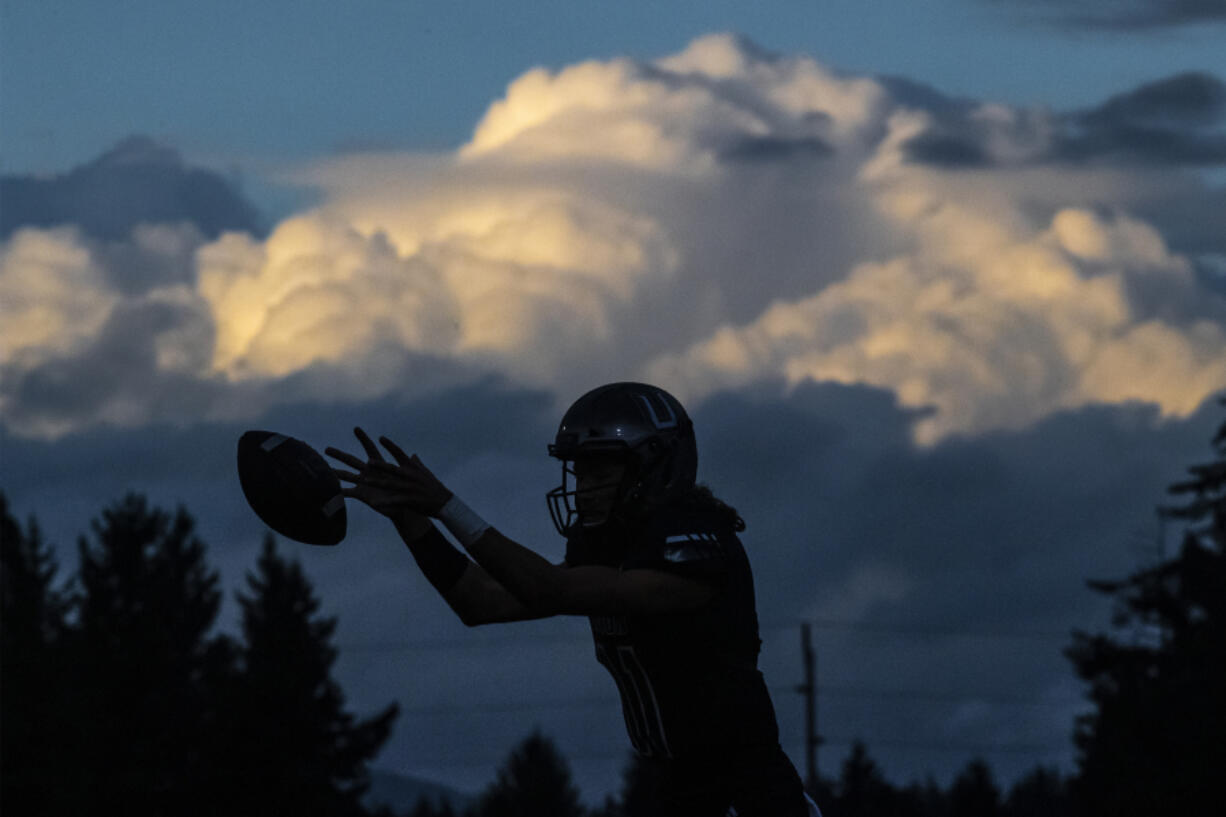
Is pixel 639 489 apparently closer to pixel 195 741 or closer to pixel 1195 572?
pixel 1195 572

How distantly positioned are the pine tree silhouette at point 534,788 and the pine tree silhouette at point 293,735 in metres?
27.1

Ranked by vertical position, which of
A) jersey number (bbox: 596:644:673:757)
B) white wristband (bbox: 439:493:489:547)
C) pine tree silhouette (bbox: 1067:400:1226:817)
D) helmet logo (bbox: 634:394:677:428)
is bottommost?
jersey number (bbox: 596:644:673:757)

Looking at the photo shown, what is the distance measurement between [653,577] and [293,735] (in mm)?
46553

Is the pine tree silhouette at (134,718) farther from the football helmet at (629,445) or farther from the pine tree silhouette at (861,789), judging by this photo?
the football helmet at (629,445)

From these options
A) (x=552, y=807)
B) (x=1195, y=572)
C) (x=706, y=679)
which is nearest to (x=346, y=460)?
(x=706, y=679)

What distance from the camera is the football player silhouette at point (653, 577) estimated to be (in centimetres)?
814

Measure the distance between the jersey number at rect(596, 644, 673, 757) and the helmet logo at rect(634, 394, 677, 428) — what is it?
926 millimetres

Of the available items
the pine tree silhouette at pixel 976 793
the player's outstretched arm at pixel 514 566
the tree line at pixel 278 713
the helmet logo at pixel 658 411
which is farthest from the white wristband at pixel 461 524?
the pine tree silhouette at pixel 976 793

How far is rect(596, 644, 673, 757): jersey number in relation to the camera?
28.3ft

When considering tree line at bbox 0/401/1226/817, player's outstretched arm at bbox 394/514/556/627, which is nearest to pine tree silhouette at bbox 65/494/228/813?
tree line at bbox 0/401/1226/817

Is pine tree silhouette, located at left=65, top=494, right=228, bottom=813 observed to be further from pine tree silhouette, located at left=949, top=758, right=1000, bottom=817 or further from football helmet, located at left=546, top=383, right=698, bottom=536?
football helmet, located at left=546, top=383, right=698, bottom=536

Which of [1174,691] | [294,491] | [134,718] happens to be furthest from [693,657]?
[134,718]

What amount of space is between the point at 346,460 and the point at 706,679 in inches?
64.4

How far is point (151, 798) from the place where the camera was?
2250 inches
